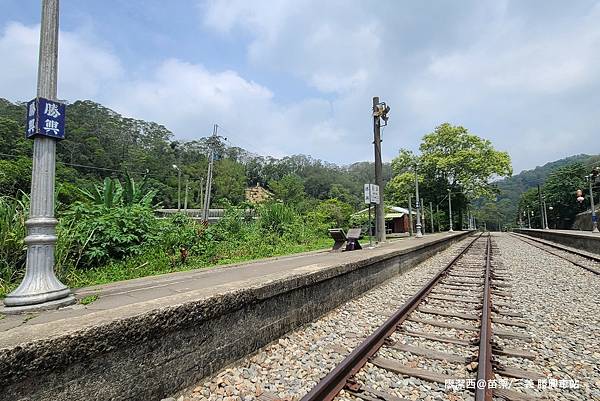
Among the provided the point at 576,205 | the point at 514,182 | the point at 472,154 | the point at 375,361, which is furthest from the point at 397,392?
the point at 514,182

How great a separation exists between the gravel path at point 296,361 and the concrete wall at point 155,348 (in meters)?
0.11

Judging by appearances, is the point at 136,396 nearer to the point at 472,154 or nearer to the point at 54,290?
the point at 54,290

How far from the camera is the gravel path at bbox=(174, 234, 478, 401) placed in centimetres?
282

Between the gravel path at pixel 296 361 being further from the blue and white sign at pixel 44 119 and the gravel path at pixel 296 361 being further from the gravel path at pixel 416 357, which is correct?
the blue and white sign at pixel 44 119

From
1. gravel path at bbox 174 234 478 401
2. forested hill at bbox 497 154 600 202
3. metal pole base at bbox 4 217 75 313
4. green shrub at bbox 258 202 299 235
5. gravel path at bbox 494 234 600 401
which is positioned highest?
forested hill at bbox 497 154 600 202

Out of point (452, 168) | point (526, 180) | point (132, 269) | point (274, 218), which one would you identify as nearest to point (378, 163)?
point (274, 218)

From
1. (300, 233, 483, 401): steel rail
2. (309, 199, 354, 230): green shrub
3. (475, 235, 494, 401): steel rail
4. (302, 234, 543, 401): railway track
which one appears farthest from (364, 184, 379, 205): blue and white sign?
(309, 199, 354, 230): green shrub

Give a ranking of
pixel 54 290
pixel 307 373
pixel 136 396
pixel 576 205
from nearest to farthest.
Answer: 1. pixel 136 396
2. pixel 307 373
3. pixel 54 290
4. pixel 576 205

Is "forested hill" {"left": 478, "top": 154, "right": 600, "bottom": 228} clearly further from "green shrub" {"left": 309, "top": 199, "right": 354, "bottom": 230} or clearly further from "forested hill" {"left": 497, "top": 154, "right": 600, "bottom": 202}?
"green shrub" {"left": 309, "top": 199, "right": 354, "bottom": 230}

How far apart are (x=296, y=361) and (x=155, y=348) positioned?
4.85 ft

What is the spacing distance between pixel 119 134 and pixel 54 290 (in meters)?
72.9

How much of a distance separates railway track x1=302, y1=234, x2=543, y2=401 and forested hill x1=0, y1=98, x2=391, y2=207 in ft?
104

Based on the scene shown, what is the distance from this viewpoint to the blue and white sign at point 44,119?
364cm

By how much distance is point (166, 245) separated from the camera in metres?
9.40
